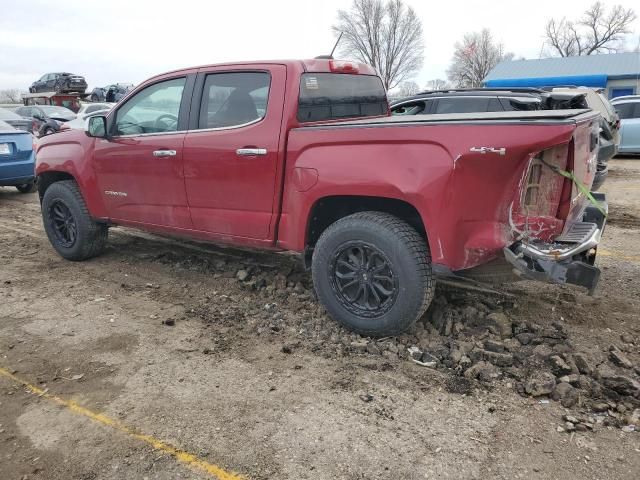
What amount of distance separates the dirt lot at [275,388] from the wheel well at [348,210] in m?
0.66

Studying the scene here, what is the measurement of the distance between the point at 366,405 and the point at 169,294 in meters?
2.37

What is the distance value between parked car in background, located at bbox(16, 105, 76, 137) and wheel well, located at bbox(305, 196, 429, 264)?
16218 millimetres

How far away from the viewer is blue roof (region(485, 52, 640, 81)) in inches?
1373

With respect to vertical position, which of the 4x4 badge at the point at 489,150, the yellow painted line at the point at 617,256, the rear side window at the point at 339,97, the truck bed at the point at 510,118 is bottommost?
the yellow painted line at the point at 617,256

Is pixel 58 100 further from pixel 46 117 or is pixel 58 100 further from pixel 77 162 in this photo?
pixel 77 162

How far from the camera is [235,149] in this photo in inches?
159

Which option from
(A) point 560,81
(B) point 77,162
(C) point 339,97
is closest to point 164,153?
(B) point 77,162

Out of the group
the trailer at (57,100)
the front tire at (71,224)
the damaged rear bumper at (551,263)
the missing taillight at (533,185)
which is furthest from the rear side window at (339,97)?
the trailer at (57,100)

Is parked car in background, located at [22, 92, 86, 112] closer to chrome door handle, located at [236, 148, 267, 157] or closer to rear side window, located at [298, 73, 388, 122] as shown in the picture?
rear side window, located at [298, 73, 388, 122]

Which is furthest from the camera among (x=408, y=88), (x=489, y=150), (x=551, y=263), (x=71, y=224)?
(x=408, y=88)

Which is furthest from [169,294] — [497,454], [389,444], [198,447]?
[497,454]

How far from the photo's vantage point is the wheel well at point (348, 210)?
3.60m

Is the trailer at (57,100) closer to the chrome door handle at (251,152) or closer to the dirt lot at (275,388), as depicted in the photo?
the dirt lot at (275,388)

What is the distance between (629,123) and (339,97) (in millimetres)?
12605
